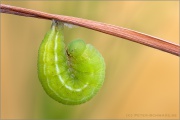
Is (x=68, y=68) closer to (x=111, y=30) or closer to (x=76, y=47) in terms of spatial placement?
(x=76, y=47)

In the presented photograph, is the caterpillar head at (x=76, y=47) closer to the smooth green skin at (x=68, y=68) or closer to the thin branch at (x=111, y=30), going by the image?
the smooth green skin at (x=68, y=68)

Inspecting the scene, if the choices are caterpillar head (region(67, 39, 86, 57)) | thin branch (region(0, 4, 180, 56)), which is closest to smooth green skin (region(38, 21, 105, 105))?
caterpillar head (region(67, 39, 86, 57))

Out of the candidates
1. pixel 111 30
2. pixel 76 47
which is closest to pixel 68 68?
pixel 76 47

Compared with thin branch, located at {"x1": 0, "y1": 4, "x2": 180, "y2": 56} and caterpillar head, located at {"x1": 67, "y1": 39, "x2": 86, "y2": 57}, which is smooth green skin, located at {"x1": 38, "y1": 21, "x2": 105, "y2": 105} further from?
thin branch, located at {"x1": 0, "y1": 4, "x2": 180, "y2": 56}

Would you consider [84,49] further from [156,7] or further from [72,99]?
[156,7]

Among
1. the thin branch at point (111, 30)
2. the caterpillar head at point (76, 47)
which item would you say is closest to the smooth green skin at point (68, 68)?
the caterpillar head at point (76, 47)

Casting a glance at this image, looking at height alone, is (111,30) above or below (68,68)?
above

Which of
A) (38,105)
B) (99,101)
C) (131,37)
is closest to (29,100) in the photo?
(38,105)

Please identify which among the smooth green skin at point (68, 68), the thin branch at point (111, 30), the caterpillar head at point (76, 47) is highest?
the thin branch at point (111, 30)
